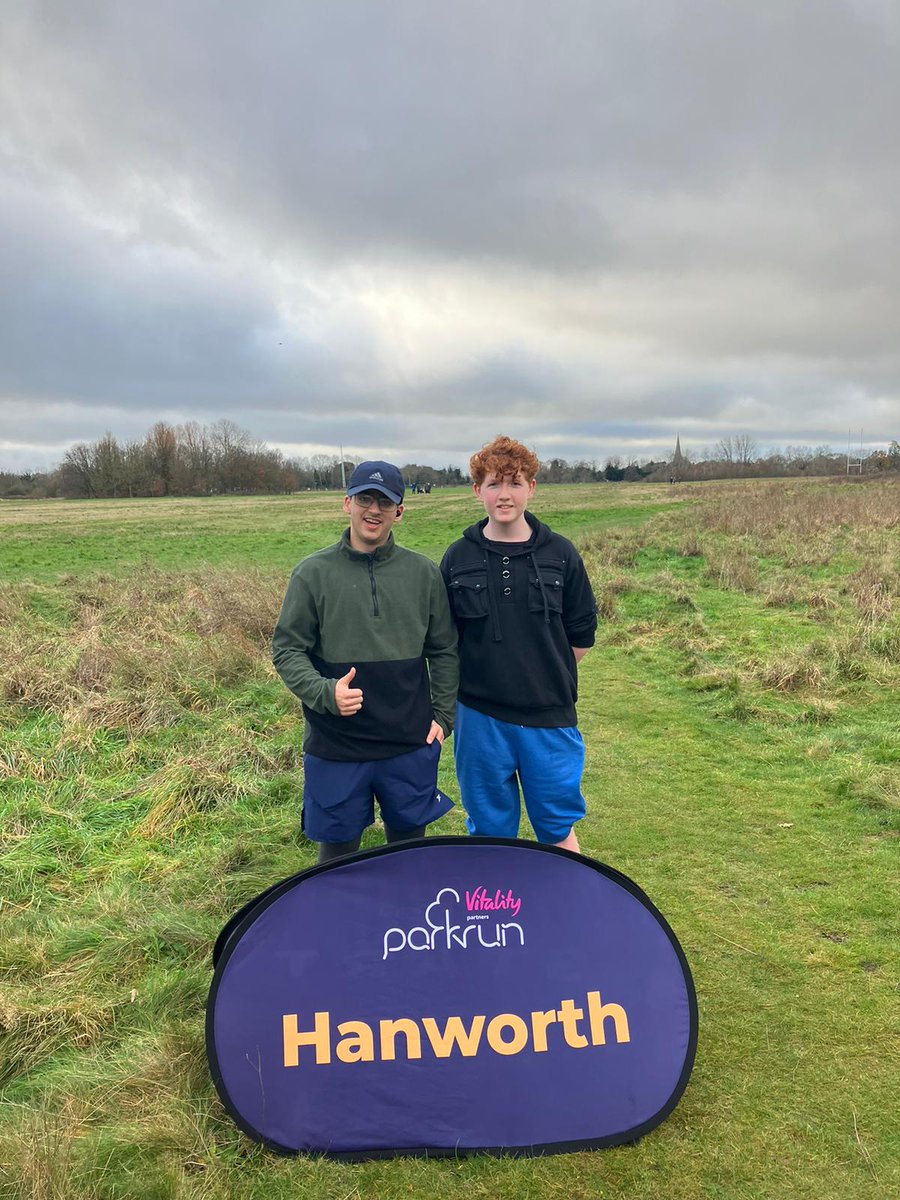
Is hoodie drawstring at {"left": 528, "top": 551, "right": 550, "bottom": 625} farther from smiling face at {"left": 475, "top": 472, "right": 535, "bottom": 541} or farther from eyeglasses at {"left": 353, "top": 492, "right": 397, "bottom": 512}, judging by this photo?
eyeglasses at {"left": 353, "top": 492, "right": 397, "bottom": 512}

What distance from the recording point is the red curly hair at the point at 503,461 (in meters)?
3.26

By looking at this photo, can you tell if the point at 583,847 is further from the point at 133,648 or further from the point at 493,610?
the point at 133,648

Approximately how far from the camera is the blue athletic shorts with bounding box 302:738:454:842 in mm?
3154

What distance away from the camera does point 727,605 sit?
1220 cm

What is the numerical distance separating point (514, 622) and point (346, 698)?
0.90m

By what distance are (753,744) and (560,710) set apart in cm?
386

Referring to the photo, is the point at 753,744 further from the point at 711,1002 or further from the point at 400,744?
the point at 400,744

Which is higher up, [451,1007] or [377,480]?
[377,480]

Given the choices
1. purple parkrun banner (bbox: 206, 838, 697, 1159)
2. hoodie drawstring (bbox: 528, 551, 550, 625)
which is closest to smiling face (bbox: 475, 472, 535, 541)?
hoodie drawstring (bbox: 528, 551, 550, 625)

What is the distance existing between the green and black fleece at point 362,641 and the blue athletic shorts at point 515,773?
0.43m

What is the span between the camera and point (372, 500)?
3.08m

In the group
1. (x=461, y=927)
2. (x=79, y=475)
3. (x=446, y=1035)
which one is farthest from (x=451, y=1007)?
(x=79, y=475)

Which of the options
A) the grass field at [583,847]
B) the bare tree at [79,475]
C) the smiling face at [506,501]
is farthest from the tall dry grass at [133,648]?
the bare tree at [79,475]

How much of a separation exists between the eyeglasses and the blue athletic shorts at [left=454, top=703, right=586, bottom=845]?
3.54ft
